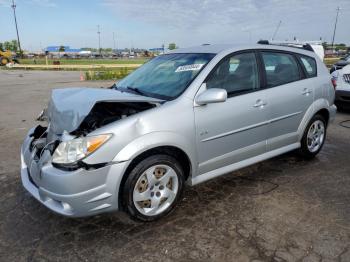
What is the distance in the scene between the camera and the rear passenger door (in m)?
3.94

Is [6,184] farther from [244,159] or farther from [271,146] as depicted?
[271,146]

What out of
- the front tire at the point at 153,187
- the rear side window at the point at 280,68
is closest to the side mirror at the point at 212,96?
the front tire at the point at 153,187

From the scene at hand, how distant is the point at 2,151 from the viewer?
5.39 m

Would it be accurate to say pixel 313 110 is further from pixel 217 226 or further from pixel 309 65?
pixel 217 226

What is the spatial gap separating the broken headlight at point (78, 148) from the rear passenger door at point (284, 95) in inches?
85.1

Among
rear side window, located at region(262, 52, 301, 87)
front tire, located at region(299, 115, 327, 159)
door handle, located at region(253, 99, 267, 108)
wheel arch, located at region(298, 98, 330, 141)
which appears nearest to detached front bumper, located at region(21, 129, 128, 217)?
door handle, located at region(253, 99, 267, 108)

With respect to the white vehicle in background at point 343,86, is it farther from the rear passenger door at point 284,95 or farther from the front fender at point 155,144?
the front fender at point 155,144

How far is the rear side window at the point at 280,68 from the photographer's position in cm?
399

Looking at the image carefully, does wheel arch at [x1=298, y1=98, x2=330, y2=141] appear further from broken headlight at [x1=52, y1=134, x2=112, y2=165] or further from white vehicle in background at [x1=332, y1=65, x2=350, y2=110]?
white vehicle in background at [x1=332, y1=65, x2=350, y2=110]

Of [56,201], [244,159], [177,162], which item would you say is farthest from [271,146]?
[56,201]

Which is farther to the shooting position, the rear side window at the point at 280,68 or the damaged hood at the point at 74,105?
the rear side window at the point at 280,68

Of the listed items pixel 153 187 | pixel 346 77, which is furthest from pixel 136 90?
pixel 346 77

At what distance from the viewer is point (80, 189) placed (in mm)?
2660

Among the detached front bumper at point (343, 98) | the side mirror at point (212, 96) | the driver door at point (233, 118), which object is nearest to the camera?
the side mirror at point (212, 96)
